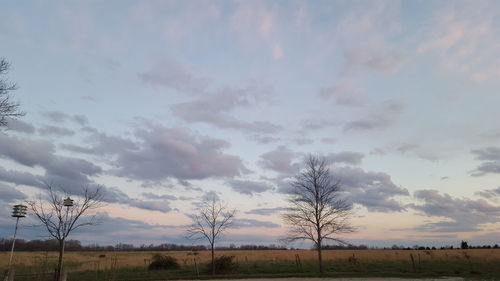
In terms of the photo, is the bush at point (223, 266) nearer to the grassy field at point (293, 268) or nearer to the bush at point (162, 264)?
the grassy field at point (293, 268)

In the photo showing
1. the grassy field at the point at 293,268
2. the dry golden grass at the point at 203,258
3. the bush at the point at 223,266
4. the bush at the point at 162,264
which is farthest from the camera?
the dry golden grass at the point at 203,258

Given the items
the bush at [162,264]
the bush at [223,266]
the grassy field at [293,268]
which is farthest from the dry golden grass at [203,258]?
the bush at [223,266]

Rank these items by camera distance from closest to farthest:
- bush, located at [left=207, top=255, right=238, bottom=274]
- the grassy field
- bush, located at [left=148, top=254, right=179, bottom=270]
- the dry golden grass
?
the grassy field, bush, located at [left=207, top=255, right=238, bottom=274], bush, located at [left=148, top=254, right=179, bottom=270], the dry golden grass

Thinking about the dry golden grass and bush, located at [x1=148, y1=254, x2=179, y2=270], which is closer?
bush, located at [x1=148, y1=254, x2=179, y2=270]

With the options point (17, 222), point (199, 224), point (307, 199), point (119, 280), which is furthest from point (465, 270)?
point (17, 222)

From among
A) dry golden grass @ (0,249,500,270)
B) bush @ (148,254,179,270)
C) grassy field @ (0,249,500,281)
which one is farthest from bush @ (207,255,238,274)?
dry golden grass @ (0,249,500,270)

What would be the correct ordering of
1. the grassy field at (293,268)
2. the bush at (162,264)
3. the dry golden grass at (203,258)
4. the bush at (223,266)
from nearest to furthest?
the grassy field at (293,268) → the bush at (223,266) → the bush at (162,264) → the dry golden grass at (203,258)

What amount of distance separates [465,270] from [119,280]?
28.8 m

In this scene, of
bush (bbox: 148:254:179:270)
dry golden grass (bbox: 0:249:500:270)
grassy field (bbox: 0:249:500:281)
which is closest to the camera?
grassy field (bbox: 0:249:500:281)

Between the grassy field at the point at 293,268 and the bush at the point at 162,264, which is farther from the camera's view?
the bush at the point at 162,264

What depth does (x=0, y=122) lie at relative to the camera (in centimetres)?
Answer: 1470

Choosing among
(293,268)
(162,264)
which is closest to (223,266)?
(293,268)

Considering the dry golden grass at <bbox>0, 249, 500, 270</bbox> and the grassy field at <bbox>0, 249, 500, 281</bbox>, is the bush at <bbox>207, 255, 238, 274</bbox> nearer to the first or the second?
the grassy field at <bbox>0, 249, 500, 281</bbox>

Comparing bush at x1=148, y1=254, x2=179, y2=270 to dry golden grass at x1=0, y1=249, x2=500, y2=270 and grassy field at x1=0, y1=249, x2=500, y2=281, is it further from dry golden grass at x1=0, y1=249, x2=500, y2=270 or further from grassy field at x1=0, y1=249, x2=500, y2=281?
dry golden grass at x1=0, y1=249, x2=500, y2=270
